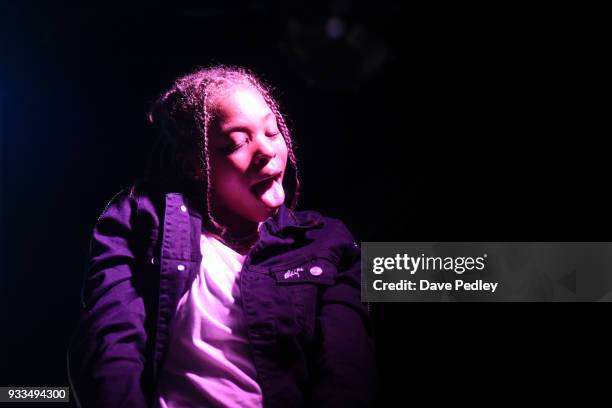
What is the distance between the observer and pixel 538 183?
5.80ft

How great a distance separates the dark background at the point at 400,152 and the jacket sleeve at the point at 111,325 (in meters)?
0.20

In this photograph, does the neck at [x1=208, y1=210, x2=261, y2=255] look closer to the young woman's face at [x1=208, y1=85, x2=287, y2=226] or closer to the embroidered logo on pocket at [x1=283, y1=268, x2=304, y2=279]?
the young woman's face at [x1=208, y1=85, x2=287, y2=226]

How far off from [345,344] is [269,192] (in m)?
0.45

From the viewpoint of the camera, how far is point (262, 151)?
5.30 feet

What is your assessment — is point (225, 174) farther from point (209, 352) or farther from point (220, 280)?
point (209, 352)

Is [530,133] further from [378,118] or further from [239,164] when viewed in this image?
[239,164]

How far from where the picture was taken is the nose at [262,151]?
5.30 ft

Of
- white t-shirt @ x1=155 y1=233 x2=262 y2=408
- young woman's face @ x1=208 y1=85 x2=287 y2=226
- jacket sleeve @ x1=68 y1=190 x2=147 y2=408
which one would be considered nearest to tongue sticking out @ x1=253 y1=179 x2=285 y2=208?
young woman's face @ x1=208 y1=85 x2=287 y2=226

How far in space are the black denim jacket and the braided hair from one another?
0.07 meters

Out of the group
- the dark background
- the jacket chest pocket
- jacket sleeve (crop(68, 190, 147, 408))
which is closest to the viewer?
jacket sleeve (crop(68, 190, 147, 408))

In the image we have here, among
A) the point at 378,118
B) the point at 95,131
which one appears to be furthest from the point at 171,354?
the point at 378,118

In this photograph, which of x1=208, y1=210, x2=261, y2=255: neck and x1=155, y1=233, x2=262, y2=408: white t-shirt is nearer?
x1=155, y1=233, x2=262, y2=408: white t-shirt

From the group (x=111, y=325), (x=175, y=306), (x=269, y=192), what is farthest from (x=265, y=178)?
(x=111, y=325)

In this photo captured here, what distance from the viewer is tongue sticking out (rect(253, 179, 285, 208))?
1.64 meters
